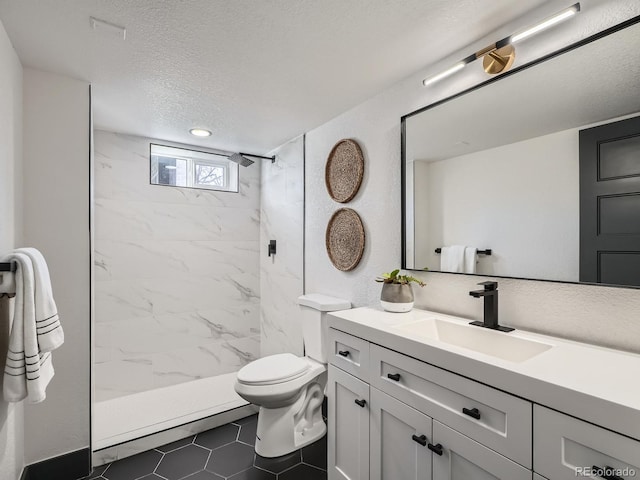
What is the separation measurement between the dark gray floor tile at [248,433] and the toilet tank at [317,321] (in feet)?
2.16

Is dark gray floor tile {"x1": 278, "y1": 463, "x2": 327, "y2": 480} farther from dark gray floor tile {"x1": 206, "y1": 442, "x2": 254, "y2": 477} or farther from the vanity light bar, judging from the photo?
the vanity light bar

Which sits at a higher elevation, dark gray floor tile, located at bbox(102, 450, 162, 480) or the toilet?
the toilet

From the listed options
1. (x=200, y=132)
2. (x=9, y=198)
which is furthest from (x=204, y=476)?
(x=200, y=132)

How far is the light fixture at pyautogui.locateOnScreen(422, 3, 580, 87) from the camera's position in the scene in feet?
3.86

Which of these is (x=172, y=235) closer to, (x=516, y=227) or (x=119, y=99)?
(x=119, y=99)

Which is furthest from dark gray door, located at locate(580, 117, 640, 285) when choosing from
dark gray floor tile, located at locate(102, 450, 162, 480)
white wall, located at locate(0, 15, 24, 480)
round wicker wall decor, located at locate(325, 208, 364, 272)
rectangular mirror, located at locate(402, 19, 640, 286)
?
dark gray floor tile, located at locate(102, 450, 162, 480)

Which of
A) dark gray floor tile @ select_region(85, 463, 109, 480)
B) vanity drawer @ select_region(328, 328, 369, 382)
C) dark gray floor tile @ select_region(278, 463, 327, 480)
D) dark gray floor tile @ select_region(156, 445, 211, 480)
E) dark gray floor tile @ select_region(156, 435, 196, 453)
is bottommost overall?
dark gray floor tile @ select_region(85, 463, 109, 480)

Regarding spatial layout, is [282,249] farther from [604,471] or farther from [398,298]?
[604,471]

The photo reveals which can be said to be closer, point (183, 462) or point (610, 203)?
point (610, 203)

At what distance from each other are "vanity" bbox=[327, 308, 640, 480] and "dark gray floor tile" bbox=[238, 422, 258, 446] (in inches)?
30.5

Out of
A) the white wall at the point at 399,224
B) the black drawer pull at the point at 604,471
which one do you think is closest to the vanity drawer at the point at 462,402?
the black drawer pull at the point at 604,471

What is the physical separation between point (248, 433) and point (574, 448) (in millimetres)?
2053

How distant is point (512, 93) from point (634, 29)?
39 cm

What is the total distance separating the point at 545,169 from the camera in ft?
4.24
